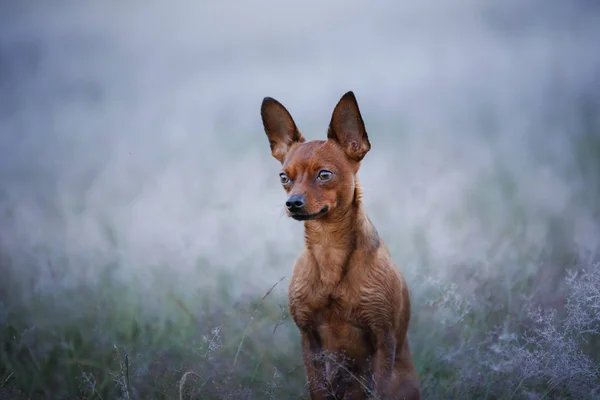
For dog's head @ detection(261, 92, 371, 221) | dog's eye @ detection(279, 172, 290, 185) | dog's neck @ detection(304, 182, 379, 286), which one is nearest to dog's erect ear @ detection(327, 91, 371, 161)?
dog's head @ detection(261, 92, 371, 221)

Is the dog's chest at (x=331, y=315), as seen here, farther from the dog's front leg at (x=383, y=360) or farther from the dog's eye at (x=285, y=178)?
the dog's eye at (x=285, y=178)

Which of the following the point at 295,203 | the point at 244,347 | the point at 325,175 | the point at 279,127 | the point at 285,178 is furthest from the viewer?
the point at 244,347

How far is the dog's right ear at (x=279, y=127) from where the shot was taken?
3984mm

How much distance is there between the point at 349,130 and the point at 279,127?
0.44 meters

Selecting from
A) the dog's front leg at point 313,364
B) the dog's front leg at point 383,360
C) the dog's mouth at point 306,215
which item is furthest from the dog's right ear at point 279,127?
the dog's front leg at point 383,360

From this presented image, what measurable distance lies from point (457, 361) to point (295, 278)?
1.26 metres

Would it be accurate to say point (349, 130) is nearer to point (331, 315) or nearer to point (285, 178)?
point (285, 178)

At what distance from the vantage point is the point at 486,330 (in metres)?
4.67

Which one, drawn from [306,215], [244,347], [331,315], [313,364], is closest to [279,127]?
[306,215]

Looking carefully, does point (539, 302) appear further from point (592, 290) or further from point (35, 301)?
point (35, 301)

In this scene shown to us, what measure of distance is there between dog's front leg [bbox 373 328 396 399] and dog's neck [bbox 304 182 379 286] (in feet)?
1.24

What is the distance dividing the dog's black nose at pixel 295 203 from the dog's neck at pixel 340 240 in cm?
35

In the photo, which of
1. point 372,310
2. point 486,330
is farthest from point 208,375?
point 486,330

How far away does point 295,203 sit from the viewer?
346 centimetres
